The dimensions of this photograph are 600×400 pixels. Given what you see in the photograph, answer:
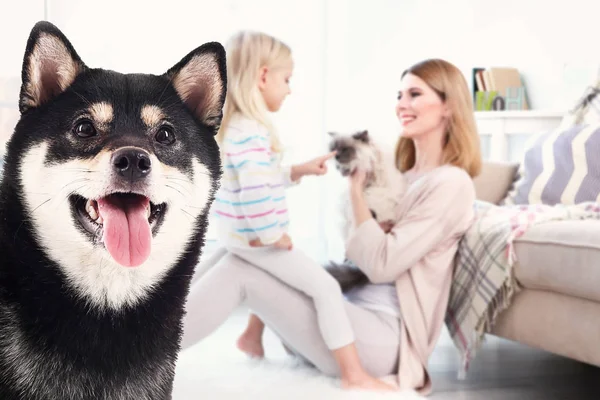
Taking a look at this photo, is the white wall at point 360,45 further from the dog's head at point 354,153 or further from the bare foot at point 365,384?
the bare foot at point 365,384

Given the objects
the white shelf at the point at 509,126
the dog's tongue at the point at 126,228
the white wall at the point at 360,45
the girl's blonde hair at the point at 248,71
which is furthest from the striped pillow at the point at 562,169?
the dog's tongue at the point at 126,228

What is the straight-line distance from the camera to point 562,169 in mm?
2641

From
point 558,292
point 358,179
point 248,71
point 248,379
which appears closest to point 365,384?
point 248,379

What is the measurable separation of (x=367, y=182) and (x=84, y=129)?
6.15 ft

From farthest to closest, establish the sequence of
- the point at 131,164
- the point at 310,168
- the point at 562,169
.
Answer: the point at 562,169 → the point at 310,168 → the point at 131,164

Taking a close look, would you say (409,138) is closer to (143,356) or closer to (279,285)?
(279,285)

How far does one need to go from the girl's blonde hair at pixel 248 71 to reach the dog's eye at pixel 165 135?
1.06 meters

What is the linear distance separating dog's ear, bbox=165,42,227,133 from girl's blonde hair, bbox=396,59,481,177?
64.1 inches

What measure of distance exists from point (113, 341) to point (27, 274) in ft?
0.36

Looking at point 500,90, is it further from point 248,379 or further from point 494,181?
point 248,379

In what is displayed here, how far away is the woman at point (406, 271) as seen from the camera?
1.99 meters

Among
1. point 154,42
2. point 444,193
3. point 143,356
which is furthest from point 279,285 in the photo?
point 154,42

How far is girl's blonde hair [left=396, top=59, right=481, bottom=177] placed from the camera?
223 cm

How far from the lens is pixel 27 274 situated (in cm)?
69
